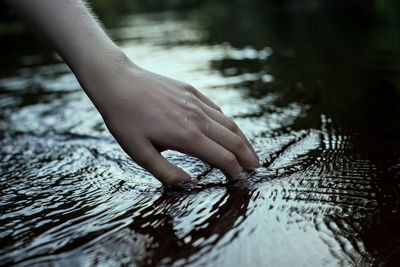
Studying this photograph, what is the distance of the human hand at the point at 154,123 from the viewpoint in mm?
866

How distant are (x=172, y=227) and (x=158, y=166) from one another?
0.18 metres

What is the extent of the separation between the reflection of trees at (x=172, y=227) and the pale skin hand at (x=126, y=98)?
0.25 ft

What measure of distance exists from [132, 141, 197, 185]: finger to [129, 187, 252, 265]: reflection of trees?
41 millimetres

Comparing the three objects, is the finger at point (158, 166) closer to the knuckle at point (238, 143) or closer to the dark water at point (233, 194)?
the dark water at point (233, 194)

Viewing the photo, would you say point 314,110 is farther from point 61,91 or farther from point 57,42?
point 61,91

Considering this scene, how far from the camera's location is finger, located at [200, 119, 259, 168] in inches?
36.2

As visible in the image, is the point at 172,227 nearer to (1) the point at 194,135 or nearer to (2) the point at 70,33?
(1) the point at 194,135

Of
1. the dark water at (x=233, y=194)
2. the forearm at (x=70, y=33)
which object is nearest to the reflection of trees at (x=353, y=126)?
the dark water at (x=233, y=194)

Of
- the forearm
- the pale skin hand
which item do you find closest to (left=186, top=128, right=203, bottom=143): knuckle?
the pale skin hand

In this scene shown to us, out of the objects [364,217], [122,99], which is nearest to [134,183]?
[122,99]

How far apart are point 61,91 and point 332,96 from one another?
6.50 ft

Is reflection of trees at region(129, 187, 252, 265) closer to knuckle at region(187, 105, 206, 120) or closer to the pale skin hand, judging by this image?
the pale skin hand

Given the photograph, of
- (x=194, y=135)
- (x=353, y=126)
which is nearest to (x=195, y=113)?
(x=194, y=135)

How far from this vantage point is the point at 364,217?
0.74 meters
